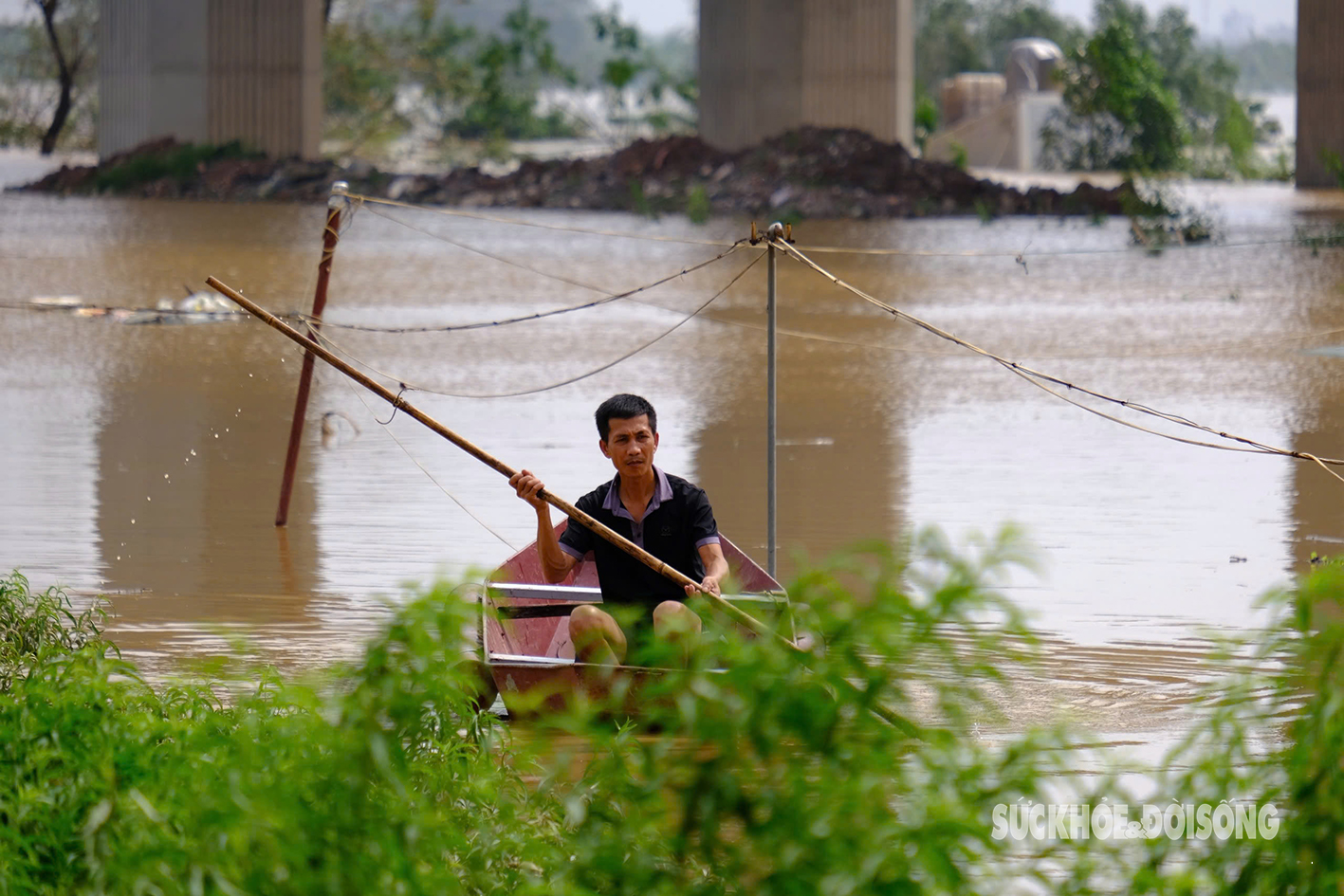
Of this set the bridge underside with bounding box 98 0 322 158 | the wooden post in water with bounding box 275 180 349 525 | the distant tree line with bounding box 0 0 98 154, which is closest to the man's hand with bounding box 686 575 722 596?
the wooden post in water with bounding box 275 180 349 525

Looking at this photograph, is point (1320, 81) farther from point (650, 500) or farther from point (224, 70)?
point (650, 500)

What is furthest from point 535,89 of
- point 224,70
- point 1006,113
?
point 224,70

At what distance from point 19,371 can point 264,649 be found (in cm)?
807

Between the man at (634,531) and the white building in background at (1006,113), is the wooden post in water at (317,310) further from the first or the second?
the white building in background at (1006,113)

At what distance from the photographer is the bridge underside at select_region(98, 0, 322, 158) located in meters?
32.8

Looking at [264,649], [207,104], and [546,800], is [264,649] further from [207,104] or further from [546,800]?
[207,104]

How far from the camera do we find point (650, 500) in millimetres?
5801

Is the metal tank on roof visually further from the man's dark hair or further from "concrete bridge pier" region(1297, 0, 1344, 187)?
the man's dark hair

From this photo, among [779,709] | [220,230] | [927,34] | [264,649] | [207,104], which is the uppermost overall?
[927,34]

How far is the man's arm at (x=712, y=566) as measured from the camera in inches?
214

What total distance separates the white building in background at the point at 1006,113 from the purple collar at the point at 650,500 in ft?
125

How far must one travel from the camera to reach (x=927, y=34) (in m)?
62.1

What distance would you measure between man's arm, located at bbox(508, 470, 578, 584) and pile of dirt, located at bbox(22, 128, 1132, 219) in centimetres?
2210

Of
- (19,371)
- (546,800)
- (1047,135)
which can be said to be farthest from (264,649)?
(1047,135)
